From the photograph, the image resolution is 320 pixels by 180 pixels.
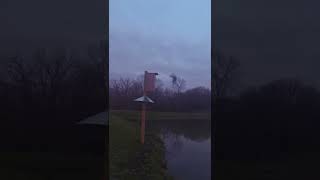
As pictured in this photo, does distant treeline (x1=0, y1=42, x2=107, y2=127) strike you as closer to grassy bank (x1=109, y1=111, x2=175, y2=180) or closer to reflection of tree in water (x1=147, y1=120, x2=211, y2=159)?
grassy bank (x1=109, y1=111, x2=175, y2=180)

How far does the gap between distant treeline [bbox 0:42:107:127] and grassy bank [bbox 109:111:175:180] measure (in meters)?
0.20

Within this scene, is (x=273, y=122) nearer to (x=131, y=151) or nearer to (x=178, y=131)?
(x=178, y=131)

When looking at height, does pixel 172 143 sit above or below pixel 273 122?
below

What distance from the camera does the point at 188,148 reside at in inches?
110

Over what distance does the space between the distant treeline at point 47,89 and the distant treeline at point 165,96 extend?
133 millimetres

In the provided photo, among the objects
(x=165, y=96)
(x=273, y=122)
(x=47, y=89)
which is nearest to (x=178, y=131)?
(x=165, y=96)

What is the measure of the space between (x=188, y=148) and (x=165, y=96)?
16.5 inches

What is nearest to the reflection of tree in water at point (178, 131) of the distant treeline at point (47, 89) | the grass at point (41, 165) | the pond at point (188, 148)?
the pond at point (188, 148)

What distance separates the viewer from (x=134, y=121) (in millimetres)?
2783

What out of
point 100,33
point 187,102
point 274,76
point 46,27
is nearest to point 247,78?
point 274,76

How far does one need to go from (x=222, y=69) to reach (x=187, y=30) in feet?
1.28

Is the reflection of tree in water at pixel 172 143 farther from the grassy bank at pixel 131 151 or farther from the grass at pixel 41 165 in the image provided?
the grass at pixel 41 165

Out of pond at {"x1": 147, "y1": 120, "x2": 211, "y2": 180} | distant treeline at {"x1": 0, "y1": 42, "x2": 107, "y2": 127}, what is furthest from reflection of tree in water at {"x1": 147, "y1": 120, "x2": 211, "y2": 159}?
distant treeline at {"x1": 0, "y1": 42, "x2": 107, "y2": 127}

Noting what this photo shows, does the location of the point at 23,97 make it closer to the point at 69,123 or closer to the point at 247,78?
the point at 69,123
